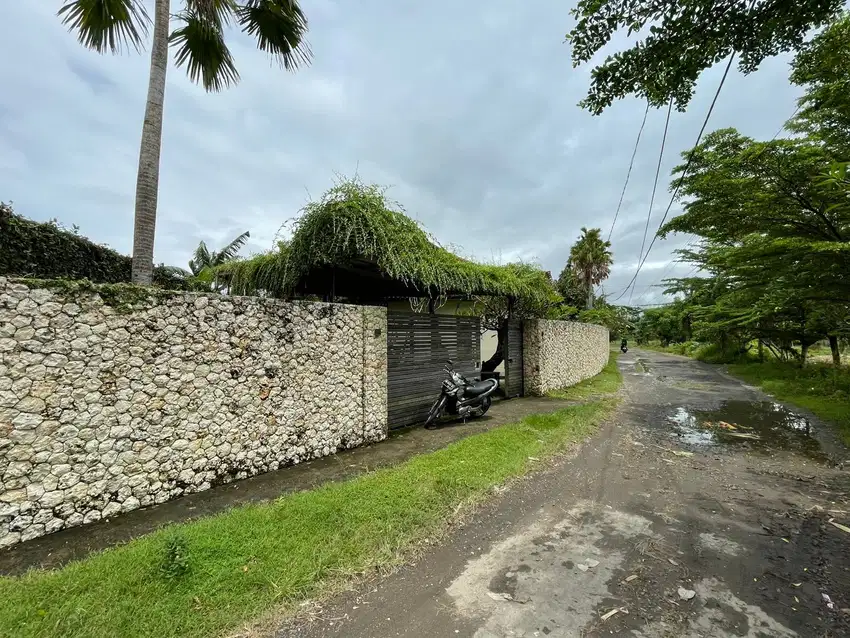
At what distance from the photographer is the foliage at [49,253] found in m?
4.89

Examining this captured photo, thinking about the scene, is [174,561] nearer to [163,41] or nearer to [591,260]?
[163,41]

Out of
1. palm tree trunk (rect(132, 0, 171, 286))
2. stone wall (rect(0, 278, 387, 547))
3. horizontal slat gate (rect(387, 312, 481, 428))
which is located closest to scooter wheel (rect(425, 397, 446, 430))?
horizontal slat gate (rect(387, 312, 481, 428))

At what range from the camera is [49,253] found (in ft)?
17.9

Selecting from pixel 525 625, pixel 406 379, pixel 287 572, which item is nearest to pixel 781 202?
pixel 406 379

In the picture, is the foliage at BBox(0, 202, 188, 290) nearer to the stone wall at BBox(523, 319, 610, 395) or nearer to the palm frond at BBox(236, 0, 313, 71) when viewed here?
the palm frond at BBox(236, 0, 313, 71)

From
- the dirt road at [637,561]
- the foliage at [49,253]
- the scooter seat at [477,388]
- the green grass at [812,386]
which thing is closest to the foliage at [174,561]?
the dirt road at [637,561]

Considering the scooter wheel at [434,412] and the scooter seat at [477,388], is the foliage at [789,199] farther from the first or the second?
the scooter wheel at [434,412]

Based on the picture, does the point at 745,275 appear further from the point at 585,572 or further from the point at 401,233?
the point at 585,572

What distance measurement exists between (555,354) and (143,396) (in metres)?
10.7

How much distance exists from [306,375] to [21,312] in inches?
108

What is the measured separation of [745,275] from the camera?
29.3ft

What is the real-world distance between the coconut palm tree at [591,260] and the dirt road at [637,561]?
940 inches

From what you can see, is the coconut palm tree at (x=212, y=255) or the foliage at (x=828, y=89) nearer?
the foliage at (x=828, y=89)

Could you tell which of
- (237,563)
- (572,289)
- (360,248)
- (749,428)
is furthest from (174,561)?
(572,289)
